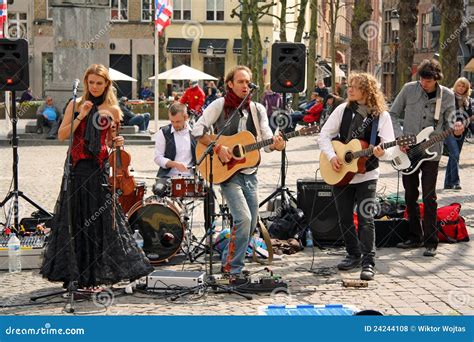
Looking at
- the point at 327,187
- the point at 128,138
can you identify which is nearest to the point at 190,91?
the point at 128,138

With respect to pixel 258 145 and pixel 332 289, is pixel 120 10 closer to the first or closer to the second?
pixel 258 145

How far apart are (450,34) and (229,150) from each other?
17757mm

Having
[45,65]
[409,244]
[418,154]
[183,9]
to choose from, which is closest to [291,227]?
[409,244]

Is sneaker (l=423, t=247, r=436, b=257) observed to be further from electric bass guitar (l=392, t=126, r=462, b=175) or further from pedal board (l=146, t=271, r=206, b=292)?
pedal board (l=146, t=271, r=206, b=292)

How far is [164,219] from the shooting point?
967cm

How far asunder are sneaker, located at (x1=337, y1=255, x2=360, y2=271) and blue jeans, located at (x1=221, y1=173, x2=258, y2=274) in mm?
1065

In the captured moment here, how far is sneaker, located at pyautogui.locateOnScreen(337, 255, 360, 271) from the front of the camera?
9.32 m

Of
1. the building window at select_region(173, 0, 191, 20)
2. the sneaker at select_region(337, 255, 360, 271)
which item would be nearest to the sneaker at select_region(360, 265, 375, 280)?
the sneaker at select_region(337, 255, 360, 271)

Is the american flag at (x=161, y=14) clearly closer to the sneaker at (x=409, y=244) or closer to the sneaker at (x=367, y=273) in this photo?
the sneaker at (x=409, y=244)

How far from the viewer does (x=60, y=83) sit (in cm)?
2748

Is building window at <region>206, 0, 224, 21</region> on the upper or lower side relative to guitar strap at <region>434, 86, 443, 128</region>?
upper

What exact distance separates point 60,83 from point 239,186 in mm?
19641

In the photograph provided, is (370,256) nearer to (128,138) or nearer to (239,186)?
(239,186)

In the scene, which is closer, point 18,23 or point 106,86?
point 106,86
